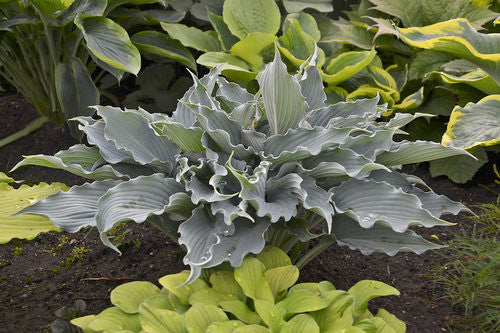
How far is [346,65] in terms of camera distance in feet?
10.5

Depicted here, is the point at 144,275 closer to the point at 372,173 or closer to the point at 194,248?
the point at 194,248

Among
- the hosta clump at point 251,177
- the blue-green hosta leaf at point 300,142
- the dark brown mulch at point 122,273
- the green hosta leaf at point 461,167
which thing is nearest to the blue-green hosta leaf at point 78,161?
the hosta clump at point 251,177

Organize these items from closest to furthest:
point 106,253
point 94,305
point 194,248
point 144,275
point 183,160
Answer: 1. point 194,248
2. point 183,160
3. point 94,305
4. point 144,275
5. point 106,253

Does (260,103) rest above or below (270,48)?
above

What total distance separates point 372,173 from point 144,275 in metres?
0.97

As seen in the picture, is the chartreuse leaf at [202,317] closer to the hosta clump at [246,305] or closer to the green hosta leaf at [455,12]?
the hosta clump at [246,305]

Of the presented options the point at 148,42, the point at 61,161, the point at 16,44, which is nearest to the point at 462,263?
the point at 61,161

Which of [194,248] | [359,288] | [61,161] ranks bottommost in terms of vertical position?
[359,288]

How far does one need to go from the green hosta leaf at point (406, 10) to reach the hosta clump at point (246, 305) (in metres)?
2.08

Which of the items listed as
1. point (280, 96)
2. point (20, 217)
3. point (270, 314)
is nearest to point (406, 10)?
point (280, 96)

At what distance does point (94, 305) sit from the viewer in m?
1.99

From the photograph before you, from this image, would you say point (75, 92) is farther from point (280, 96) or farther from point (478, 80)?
point (478, 80)

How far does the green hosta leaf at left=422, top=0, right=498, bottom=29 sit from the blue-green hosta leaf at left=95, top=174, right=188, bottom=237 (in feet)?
7.15

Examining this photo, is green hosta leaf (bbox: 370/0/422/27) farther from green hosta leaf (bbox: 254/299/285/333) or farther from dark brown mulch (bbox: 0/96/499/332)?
green hosta leaf (bbox: 254/299/285/333)
